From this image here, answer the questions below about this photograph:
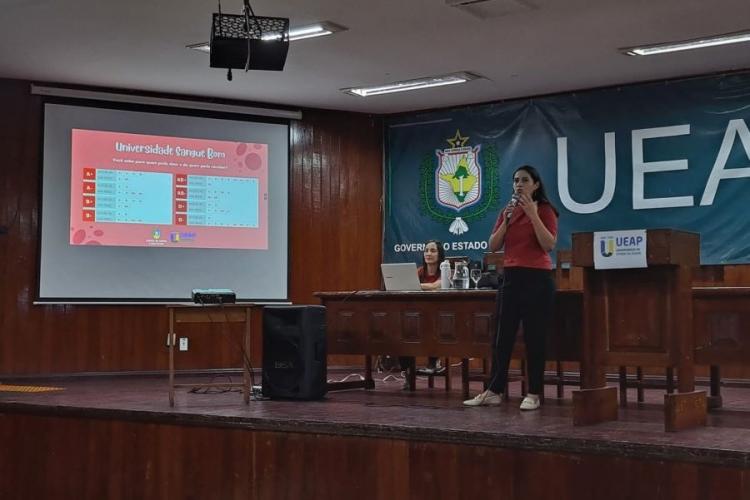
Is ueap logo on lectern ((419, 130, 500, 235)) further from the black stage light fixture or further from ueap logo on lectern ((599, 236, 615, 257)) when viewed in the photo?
ueap logo on lectern ((599, 236, 615, 257))

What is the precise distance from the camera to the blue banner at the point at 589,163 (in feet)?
25.2

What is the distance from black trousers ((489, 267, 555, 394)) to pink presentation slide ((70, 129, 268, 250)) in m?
4.44

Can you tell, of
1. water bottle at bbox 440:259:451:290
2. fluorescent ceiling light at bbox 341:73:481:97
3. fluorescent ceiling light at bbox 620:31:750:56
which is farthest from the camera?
fluorescent ceiling light at bbox 341:73:481:97

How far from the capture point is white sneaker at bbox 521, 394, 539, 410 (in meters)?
4.94

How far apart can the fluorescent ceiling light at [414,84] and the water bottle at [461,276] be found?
241 cm

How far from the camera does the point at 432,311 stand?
6.03 metres

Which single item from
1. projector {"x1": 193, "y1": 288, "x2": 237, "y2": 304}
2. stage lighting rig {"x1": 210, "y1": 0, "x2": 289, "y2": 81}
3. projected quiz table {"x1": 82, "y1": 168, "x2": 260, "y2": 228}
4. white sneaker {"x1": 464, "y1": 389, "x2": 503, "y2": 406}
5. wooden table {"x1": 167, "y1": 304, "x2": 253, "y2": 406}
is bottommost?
white sneaker {"x1": 464, "y1": 389, "x2": 503, "y2": 406}

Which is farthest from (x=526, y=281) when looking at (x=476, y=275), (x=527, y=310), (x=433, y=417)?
(x=476, y=275)

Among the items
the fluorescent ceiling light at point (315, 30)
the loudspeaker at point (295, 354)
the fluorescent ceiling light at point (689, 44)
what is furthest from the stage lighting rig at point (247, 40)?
the fluorescent ceiling light at point (689, 44)

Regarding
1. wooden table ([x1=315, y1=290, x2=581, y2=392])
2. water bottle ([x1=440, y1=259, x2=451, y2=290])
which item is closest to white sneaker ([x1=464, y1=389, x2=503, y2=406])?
wooden table ([x1=315, y1=290, x2=581, y2=392])

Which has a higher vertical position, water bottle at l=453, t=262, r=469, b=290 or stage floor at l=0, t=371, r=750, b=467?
water bottle at l=453, t=262, r=469, b=290

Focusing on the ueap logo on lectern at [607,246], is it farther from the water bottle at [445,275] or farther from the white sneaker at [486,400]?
the water bottle at [445,275]

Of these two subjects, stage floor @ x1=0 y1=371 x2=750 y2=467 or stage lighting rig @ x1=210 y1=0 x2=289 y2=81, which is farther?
stage lighting rig @ x1=210 y1=0 x2=289 y2=81

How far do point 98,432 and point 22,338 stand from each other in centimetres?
330
